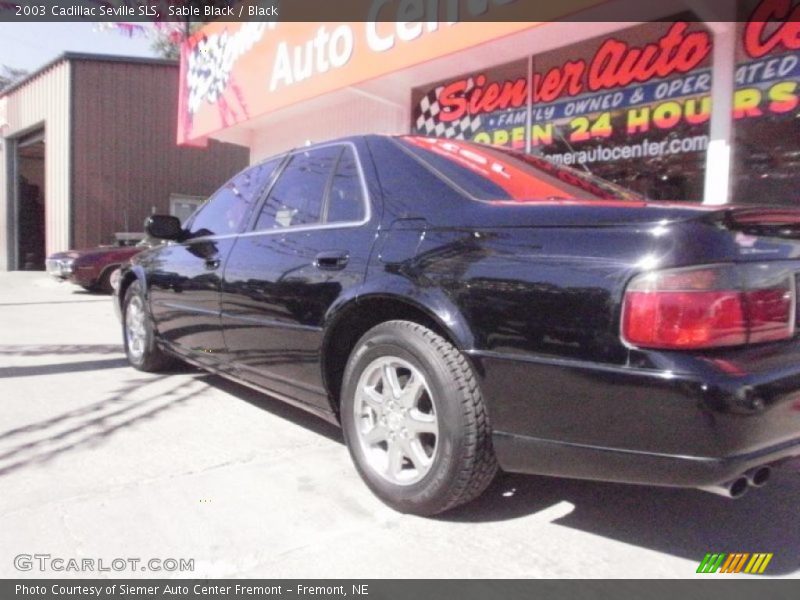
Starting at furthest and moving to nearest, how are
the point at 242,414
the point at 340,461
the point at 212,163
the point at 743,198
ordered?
1. the point at 212,163
2. the point at 743,198
3. the point at 242,414
4. the point at 340,461

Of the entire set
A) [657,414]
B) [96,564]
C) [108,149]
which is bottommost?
[96,564]

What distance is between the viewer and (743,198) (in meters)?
5.52

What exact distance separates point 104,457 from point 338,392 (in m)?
1.30

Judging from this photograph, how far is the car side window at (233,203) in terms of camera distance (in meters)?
3.83

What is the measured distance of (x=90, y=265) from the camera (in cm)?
1252

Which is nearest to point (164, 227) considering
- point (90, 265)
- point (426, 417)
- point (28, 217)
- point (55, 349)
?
point (426, 417)

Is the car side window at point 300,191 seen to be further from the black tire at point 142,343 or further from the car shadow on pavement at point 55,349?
the car shadow on pavement at point 55,349

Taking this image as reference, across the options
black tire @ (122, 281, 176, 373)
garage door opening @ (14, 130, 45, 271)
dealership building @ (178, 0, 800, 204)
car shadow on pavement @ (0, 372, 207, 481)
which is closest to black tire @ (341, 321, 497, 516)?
car shadow on pavement @ (0, 372, 207, 481)

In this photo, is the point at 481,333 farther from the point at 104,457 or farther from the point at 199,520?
the point at 104,457

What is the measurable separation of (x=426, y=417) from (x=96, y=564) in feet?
4.26

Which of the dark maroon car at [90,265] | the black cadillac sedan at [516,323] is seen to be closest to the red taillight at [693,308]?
the black cadillac sedan at [516,323]

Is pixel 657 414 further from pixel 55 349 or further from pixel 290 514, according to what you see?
→ pixel 55 349

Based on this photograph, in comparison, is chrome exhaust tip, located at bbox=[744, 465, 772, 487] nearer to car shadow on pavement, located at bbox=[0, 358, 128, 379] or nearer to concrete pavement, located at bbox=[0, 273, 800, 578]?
concrete pavement, located at bbox=[0, 273, 800, 578]

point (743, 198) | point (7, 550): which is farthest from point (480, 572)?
point (743, 198)
